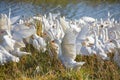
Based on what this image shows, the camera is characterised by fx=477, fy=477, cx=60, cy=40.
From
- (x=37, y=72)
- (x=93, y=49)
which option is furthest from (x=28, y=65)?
(x=93, y=49)

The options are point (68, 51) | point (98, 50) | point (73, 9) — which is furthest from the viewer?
point (73, 9)

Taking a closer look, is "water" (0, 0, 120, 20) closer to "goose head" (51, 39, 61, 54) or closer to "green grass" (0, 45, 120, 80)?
"goose head" (51, 39, 61, 54)

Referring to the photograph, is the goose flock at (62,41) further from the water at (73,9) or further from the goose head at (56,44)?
the water at (73,9)

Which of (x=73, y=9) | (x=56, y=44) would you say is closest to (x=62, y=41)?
(x=56, y=44)

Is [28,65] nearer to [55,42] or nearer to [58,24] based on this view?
[55,42]

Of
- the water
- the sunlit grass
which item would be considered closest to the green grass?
the sunlit grass

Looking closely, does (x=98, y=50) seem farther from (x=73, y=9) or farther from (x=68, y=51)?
(x=73, y=9)

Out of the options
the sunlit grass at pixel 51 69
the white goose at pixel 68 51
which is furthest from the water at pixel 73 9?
the white goose at pixel 68 51

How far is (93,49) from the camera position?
618 cm

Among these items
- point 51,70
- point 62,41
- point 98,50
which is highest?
point 62,41

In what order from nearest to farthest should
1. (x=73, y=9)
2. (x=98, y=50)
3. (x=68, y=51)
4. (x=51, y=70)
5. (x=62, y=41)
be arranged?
(x=62, y=41)
(x=68, y=51)
(x=51, y=70)
(x=98, y=50)
(x=73, y=9)

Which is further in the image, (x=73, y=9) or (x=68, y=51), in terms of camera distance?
(x=73, y=9)

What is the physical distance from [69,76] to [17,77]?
63 centimetres

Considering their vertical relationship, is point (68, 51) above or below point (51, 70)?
above
